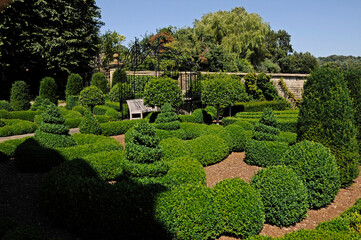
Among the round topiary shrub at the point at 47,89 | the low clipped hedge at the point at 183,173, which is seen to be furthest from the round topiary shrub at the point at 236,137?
the round topiary shrub at the point at 47,89

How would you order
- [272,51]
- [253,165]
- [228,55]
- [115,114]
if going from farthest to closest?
[272,51] → [228,55] → [115,114] → [253,165]

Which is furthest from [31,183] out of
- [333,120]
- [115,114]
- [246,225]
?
[115,114]

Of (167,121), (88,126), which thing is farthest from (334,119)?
(88,126)

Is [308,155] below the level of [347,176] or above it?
above

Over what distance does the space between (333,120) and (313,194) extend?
79.0 inches

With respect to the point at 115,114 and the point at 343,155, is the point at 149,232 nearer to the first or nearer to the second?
the point at 343,155

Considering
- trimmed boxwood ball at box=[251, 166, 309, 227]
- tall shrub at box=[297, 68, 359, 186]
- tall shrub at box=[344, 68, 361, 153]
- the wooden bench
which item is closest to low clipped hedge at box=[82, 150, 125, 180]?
trimmed boxwood ball at box=[251, 166, 309, 227]

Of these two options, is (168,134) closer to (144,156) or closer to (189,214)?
(144,156)

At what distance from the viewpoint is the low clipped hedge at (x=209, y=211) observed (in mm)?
4230

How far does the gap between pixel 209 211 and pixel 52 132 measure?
5.67 meters

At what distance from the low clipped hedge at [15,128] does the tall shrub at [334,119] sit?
1251 cm

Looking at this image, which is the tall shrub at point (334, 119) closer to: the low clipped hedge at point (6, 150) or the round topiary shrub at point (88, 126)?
the round topiary shrub at point (88, 126)

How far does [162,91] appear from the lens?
12719 mm

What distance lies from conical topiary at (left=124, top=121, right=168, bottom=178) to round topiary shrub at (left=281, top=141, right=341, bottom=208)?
10.4ft
